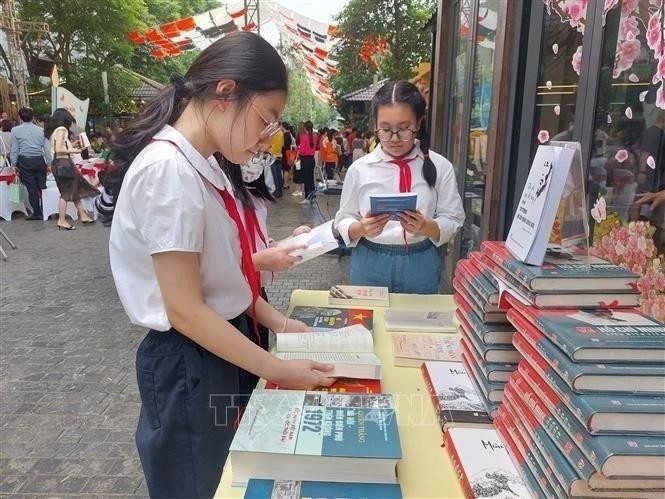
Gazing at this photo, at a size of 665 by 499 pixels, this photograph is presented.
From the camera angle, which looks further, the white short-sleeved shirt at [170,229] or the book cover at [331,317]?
the book cover at [331,317]

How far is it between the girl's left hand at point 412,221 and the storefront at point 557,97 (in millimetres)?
680

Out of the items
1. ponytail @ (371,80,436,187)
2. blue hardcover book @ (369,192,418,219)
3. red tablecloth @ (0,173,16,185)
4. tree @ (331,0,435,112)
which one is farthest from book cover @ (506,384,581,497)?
tree @ (331,0,435,112)

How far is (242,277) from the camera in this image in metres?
1.24

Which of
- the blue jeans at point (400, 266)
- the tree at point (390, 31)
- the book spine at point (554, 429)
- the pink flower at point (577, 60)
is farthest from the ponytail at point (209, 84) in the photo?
the tree at point (390, 31)

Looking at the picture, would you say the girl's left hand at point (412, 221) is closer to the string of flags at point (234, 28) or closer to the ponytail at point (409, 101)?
the ponytail at point (409, 101)

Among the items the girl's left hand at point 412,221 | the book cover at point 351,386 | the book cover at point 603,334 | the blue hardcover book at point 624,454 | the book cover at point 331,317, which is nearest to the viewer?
the blue hardcover book at point 624,454

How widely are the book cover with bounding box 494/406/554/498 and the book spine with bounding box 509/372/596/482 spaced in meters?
0.08

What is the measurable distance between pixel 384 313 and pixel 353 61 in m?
13.0

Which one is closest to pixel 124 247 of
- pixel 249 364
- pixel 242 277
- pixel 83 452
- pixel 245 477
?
pixel 242 277

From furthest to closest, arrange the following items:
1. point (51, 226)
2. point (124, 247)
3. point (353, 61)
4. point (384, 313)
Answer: point (353, 61)
point (51, 226)
point (384, 313)
point (124, 247)

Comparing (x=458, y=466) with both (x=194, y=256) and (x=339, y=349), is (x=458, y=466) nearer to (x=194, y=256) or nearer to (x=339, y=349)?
(x=339, y=349)

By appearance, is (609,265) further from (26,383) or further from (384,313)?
(26,383)

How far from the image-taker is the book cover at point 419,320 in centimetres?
172

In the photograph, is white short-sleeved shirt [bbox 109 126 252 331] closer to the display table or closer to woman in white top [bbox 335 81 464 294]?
the display table
